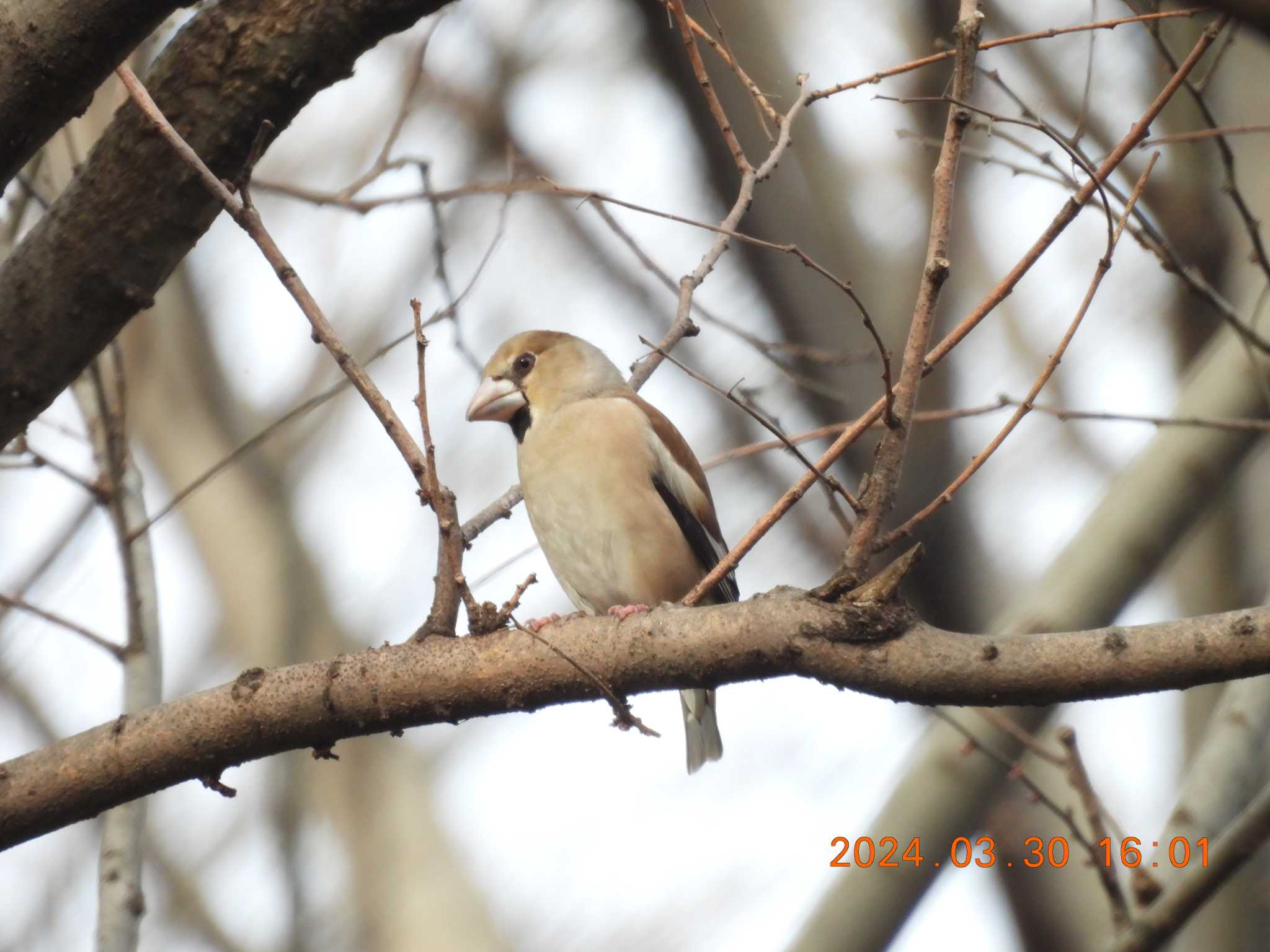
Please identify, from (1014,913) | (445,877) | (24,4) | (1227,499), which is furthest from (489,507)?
(445,877)

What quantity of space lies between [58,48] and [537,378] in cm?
256

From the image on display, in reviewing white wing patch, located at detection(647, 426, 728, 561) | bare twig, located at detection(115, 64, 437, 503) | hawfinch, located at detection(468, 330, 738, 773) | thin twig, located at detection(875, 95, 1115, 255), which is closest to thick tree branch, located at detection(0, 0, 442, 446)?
bare twig, located at detection(115, 64, 437, 503)

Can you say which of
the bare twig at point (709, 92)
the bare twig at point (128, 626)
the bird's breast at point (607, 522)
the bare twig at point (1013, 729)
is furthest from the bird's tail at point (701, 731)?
the bare twig at point (709, 92)

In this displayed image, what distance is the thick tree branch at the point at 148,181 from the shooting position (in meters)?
2.76

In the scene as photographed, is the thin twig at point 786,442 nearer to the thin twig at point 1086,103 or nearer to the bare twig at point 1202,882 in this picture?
the thin twig at point 1086,103

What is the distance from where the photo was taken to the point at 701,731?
180 inches

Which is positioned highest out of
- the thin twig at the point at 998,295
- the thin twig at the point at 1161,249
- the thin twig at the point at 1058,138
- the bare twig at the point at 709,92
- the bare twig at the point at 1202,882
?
the bare twig at the point at 709,92

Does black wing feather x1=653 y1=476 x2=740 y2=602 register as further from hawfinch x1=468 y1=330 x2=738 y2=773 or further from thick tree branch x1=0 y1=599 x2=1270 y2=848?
thick tree branch x1=0 y1=599 x2=1270 y2=848

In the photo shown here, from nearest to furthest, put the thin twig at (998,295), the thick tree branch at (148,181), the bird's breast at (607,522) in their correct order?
the thin twig at (998,295) → the thick tree branch at (148,181) → the bird's breast at (607,522)

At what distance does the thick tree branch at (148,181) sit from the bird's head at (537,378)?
193 cm

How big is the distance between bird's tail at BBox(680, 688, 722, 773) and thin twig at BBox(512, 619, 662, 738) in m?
2.24

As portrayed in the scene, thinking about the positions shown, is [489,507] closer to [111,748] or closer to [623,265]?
[111,748]

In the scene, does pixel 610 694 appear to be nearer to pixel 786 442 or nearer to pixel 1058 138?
pixel 786 442

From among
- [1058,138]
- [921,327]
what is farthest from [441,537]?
[1058,138]
